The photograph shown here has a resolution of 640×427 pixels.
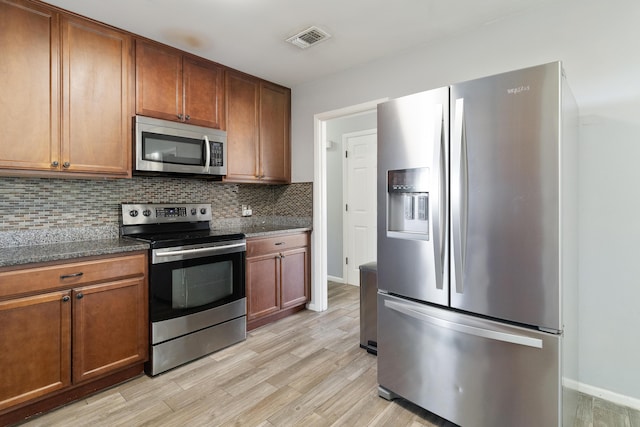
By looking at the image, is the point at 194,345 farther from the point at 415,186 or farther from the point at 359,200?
the point at 359,200

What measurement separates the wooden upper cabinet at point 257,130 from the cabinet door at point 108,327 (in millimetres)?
1368

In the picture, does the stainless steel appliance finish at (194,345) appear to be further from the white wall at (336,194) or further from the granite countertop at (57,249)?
the white wall at (336,194)

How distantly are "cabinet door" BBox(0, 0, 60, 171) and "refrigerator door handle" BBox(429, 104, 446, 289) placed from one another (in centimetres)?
234

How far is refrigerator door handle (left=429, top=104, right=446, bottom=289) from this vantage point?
1.67 metres

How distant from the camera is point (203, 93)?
290 cm

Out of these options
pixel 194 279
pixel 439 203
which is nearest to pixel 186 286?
pixel 194 279

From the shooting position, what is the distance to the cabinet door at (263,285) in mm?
2979

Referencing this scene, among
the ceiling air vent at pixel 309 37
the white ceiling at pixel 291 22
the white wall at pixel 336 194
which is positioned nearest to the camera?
the white ceiling at pixel 291 22

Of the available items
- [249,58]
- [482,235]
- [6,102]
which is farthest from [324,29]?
[6,102]

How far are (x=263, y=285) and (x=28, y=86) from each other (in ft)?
7.25

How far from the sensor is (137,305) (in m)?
2.20

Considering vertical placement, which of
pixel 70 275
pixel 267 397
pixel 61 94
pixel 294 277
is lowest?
pixel 267 397

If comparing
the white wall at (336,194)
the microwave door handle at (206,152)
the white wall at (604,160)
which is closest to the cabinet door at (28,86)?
the microwave door handle at (206,152)

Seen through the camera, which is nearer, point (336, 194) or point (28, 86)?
point (28, 86)
